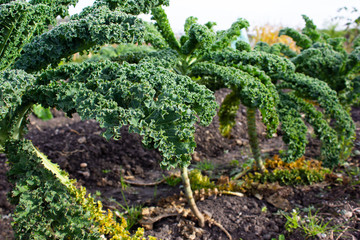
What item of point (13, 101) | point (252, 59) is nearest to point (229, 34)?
point (252, 59)

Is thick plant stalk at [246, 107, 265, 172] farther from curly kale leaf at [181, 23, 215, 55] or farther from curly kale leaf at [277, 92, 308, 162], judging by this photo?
curly kale leaf at [181, 23, 215, 55]

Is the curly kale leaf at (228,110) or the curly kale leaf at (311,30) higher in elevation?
the curly kale leaf at (311,30)

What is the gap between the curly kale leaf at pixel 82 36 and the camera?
6.72 ft

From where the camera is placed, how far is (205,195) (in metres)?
3.01

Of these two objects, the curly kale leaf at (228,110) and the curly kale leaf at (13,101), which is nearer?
Answer: the curly kale leaf at (13,101)

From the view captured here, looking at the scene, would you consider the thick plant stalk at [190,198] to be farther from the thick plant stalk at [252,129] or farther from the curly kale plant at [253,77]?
the thick plant stalk at [252,129]

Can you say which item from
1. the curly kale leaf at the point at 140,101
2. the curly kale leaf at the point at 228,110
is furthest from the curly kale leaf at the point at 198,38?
the curly kale leaf at the point at 228,110

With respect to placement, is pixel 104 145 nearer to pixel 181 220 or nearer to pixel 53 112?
pixel 181 220

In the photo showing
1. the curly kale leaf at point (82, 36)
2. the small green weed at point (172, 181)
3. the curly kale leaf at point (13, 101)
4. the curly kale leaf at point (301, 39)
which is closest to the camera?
the curly kale leaf at point (13, 101)

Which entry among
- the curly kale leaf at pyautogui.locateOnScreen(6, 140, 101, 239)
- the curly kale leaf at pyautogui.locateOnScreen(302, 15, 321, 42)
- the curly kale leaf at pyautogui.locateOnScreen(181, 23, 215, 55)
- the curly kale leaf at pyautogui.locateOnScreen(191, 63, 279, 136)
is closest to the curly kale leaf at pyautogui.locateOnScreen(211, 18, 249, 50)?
the curly kale leaf at pyautogui.locateOnScreen(181, 23, 215, 55)

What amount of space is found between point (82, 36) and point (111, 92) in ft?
1.99

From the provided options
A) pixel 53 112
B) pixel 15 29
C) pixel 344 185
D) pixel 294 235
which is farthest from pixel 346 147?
pixel 53 112

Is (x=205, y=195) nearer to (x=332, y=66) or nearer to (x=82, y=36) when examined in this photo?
(x=82, y=36)

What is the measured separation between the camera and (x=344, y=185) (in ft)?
10.4
